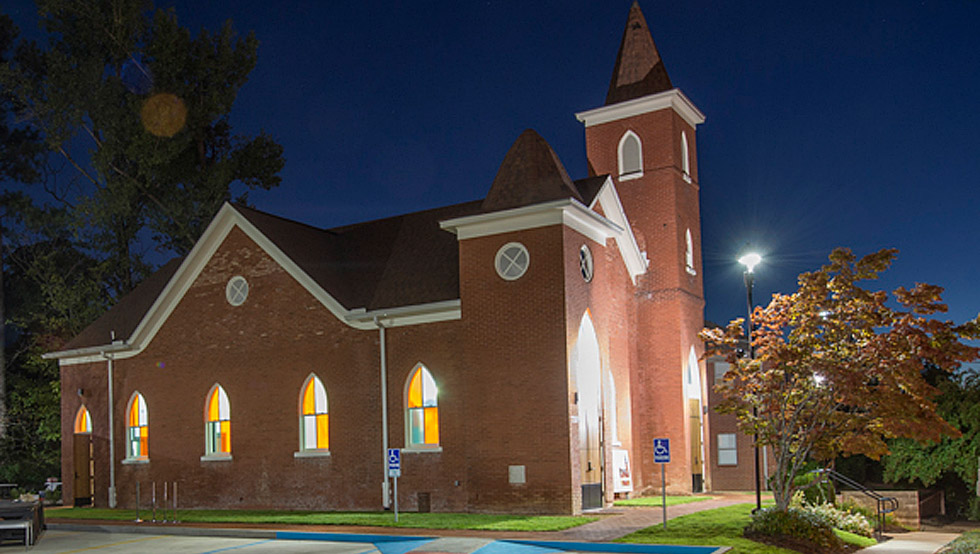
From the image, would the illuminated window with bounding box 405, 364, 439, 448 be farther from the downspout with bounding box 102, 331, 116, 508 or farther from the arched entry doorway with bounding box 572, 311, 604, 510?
the downspout with bounding box 102, 331, 116, 508

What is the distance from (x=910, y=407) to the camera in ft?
55.6

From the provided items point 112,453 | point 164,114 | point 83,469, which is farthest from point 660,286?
point 164,114

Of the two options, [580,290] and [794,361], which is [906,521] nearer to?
[794,361]

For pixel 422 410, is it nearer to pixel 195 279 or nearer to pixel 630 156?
pixel 195 279

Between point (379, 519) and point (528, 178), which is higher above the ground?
point (528, 178)

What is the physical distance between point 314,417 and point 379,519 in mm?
5915

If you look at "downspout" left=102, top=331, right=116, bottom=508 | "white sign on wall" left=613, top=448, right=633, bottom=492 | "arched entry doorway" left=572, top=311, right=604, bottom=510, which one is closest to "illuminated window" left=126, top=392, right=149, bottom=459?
"downspout" left=102, top=331, right=116, bottom=508

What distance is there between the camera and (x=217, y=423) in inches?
1111

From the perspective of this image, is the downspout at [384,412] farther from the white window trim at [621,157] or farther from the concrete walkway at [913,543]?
the concrete walkway at [913,543]

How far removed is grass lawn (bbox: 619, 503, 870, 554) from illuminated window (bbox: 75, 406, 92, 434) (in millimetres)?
22380

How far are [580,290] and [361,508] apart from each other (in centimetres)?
868

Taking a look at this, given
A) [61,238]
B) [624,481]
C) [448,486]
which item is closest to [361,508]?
[448,486]

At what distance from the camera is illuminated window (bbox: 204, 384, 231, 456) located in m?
28.1

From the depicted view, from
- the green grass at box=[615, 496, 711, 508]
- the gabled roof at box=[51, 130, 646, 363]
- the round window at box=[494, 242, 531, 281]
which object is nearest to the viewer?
the round window at box=[494, 242, 531, 281]
